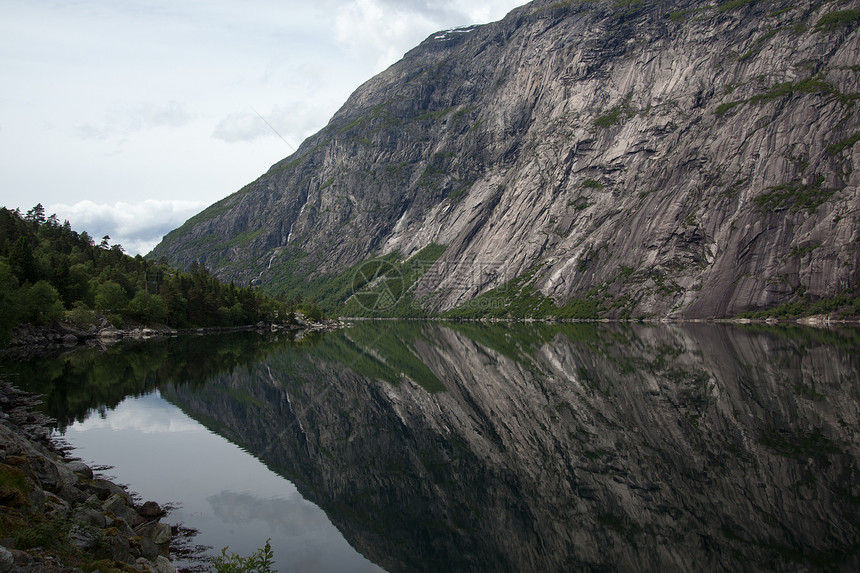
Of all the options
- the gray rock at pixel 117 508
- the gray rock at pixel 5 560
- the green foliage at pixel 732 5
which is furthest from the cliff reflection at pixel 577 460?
the green foliage at pixel 732 5

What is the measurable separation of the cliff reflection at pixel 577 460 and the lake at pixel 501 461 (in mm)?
94

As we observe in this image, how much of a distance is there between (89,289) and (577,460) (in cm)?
9321

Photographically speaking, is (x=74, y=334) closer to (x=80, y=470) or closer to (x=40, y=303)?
(x=40, y=303)

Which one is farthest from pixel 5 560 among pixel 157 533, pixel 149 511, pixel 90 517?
pixel 149 511

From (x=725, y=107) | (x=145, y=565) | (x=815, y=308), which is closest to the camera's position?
(x=145, y=565)

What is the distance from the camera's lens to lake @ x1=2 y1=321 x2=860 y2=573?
15.1 metres

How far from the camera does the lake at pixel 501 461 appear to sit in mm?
15078

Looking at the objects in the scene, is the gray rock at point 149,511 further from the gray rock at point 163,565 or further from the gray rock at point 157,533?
the gray rock at point 163,565

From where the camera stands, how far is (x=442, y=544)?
51.8ft

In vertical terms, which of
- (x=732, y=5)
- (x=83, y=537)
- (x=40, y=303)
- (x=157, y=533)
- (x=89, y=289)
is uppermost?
(x=732, y=5)

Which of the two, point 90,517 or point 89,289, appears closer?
point 90,517

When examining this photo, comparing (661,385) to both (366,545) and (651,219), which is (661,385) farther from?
(651,219)

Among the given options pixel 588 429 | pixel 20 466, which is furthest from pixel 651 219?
pixel 20 466

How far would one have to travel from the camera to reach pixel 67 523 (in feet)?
36.5
